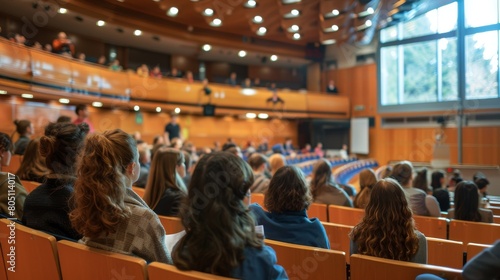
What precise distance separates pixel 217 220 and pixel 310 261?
27.2 inches

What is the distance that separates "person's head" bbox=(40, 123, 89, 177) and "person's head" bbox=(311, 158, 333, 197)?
2319mm

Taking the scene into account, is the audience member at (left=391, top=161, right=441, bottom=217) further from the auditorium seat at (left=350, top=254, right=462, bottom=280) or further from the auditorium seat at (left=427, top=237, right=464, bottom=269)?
the auditorium seat at (left=350, top=254, right=462, bottom=280)

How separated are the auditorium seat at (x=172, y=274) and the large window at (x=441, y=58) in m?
13.3

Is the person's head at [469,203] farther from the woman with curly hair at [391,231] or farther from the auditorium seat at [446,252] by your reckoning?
the woman with curly hair at [391,231]

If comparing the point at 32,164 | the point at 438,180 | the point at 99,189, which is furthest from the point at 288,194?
the point at 438,180

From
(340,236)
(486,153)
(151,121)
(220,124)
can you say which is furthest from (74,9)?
(486,153)

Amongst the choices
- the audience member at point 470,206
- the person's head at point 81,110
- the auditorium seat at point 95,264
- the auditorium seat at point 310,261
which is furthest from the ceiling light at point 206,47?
the auditorium seat at point 95,264

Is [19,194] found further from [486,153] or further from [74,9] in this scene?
[486,153]

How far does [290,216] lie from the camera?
2197 mm

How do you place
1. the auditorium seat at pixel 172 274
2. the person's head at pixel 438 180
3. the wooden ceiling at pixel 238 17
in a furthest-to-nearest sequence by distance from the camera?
the wooden ceiling at pixel 238 17
the person's head at pixel 438 180
the auditorium seat at pixel 172 274

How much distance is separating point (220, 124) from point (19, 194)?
12361 mm

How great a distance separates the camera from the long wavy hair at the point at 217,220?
133cm

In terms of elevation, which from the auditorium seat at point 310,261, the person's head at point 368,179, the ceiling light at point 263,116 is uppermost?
the ceiling light at point 263,116

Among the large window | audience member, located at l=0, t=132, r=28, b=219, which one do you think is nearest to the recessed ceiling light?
the large window
